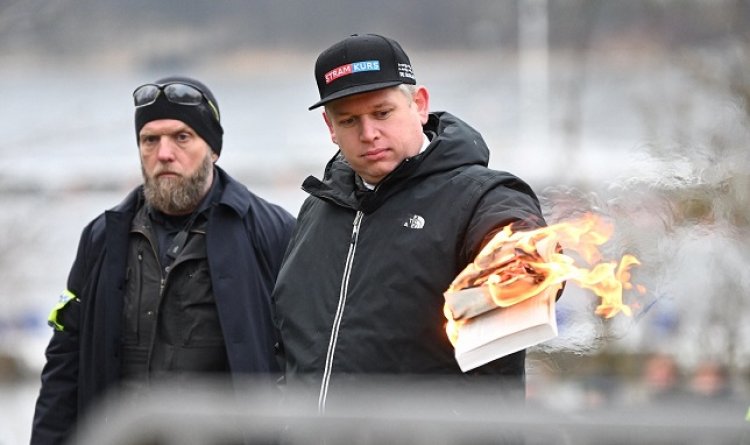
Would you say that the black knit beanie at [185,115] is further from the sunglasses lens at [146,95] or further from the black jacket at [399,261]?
the black jacket at [399,261]

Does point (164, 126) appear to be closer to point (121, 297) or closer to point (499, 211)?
point (121, 297)

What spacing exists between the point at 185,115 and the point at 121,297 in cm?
70

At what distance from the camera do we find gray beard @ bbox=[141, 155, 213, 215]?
15.0 ft

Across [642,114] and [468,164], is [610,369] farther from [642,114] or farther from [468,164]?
[468,164]

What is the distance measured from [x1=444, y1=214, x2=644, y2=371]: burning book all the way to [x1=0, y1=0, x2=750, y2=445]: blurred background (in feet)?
1.02

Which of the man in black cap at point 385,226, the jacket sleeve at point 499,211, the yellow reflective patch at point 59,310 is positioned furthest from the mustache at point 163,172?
the jacket sleeve at point 499,211

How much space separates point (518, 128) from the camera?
20.2m

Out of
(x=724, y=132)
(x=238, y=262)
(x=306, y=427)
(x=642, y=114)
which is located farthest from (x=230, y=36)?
(x=306, y=427)

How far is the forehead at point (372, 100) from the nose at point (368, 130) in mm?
36

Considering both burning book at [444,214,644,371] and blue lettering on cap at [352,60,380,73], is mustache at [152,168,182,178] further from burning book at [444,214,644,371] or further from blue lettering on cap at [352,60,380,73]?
burning book at [444,214,644,371]

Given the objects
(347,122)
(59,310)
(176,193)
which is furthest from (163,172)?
(347,122)

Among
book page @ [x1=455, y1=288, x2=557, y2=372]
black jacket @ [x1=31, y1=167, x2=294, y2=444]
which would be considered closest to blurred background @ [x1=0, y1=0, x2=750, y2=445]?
book page @ [x1=455, y1=288, x2=557, y2=372]

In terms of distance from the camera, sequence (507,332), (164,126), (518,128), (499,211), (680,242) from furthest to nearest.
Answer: (518,128) < (680,242) < (164,126) < (499,211) < (507,332)

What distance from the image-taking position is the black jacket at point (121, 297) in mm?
4414
